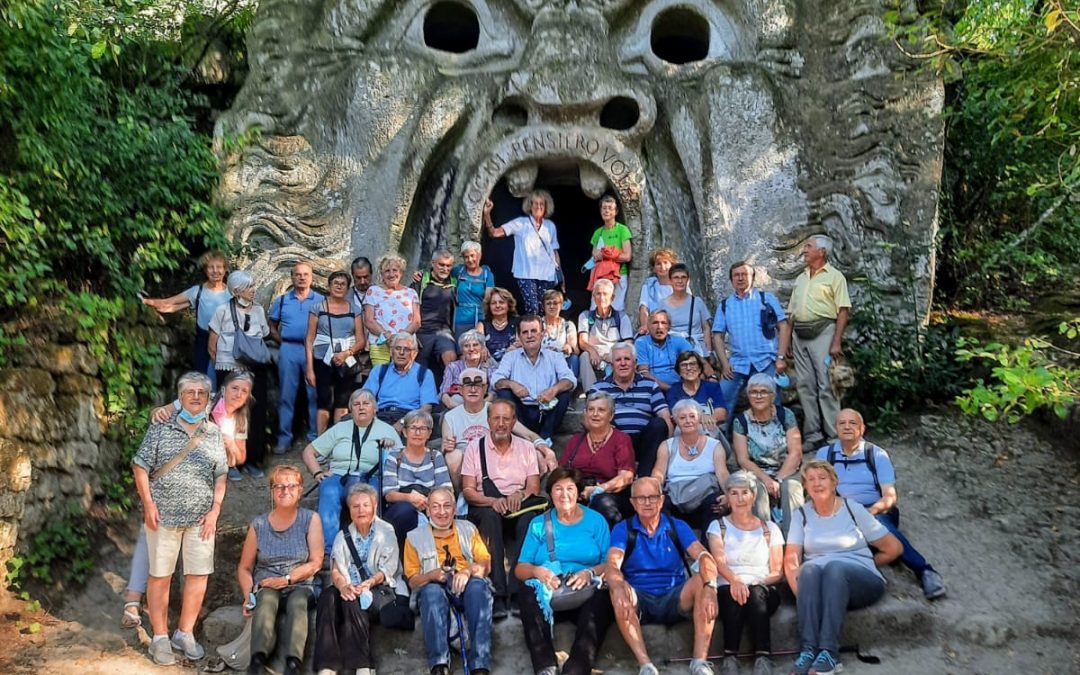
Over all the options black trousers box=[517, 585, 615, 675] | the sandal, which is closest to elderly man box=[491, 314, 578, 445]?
black trousers box=[517, 585, 615, 675]

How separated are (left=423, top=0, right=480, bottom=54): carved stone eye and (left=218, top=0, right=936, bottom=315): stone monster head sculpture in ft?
1.10

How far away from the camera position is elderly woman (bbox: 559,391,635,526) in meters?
5.90

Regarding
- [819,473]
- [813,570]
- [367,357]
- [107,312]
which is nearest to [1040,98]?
[819,473]

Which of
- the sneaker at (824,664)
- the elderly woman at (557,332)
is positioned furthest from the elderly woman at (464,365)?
the sneaker at (824,664)

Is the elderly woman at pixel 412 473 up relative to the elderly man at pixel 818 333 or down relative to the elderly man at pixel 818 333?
down

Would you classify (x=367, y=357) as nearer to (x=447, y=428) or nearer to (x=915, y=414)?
(x=447, y=428)

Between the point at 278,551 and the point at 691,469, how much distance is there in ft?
7.71

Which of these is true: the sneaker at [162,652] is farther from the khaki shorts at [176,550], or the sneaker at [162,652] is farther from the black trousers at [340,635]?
the black trousers at [340,635]

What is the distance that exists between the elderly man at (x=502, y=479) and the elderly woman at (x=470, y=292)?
1861 mm

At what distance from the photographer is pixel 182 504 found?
17.5 feet

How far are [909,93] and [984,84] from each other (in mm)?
1222

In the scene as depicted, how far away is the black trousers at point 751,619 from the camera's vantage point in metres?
5.18

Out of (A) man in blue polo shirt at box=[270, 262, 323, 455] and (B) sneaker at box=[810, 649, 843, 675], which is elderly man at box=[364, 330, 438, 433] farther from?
(B) sneaker at box=[810, 649, 843, 675]

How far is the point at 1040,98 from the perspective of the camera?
5.68m
